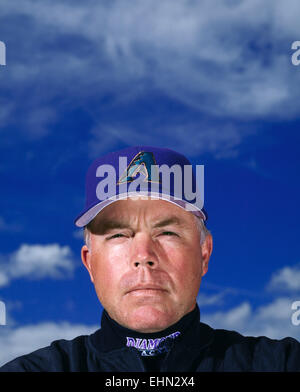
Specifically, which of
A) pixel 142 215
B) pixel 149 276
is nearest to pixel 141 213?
pixel 142 215

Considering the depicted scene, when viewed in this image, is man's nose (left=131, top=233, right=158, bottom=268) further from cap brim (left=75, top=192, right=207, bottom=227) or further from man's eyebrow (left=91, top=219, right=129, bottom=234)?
cap brim (left=75, top=192, right=207, bottom=227)

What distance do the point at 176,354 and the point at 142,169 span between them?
141 centimetres

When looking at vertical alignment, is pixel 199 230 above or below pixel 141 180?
below

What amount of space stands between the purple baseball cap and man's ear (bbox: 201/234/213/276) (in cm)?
25

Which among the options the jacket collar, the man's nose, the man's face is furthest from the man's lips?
the jacket collar

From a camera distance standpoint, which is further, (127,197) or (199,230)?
(199,230)

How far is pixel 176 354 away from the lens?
3.74m

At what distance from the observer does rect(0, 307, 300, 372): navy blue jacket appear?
376 centimetres

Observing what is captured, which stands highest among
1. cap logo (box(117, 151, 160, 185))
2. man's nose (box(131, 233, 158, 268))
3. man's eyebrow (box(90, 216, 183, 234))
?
cap logo (box(117, 151, 160, 185))

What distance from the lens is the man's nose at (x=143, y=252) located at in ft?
11.8

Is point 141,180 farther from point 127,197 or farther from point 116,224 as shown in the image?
point 116,224

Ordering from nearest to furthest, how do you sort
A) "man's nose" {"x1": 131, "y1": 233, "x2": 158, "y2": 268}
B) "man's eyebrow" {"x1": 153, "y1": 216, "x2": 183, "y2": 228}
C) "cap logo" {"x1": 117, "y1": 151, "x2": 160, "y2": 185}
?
1. "man's nose" {"x1": 131, "y1": 233, "x2": 158, "y2": 268}
2. "man's eyebrow" {"x1": 153, "y1": 216, "x2": 183, "y2": 228}
3. "cap logo" {"x1": 117, "y1": 151, "x2": 160, "y2": 185}

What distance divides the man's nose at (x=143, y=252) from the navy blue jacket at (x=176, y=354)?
0.54 meters

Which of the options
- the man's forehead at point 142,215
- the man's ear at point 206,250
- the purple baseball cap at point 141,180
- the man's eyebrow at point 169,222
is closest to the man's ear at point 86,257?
the purple baseball cap at point 141,180
